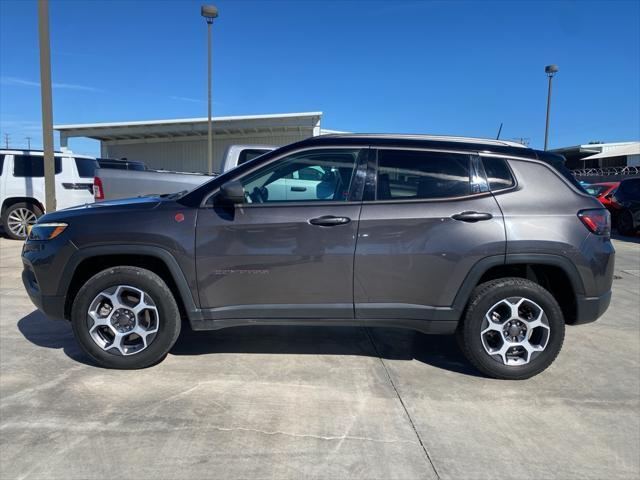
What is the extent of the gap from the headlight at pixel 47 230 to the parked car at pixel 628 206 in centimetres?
1507

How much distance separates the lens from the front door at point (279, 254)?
3.66 meters

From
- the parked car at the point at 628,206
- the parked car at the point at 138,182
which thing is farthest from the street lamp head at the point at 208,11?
the parked car at the point at 628,206

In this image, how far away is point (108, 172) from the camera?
316 inches

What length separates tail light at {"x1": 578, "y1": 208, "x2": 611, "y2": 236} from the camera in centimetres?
372

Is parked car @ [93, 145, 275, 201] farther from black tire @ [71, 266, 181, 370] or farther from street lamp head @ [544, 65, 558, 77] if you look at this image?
street lamp head @ [544, 65, 558, 77]

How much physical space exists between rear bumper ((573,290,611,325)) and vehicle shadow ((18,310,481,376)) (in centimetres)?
96

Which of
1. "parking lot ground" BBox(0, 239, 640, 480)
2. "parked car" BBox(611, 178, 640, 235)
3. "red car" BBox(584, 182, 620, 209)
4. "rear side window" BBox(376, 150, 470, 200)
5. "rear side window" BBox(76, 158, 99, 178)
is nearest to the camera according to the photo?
"parking lot ground" BBox(0, 239, 640, 480)

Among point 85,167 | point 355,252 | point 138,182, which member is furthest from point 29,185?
point 355,252

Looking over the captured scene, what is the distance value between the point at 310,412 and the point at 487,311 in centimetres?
159

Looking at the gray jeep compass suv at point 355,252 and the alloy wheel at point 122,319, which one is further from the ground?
the gray jeep compass suv at point 355,252

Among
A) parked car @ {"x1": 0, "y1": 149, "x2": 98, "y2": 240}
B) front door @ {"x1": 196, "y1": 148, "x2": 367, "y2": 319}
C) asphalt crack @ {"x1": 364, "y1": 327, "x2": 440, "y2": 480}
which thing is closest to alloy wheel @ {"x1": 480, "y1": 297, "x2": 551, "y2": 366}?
asphalt crack @ {"x1": 364, "y1": 327, "x2": 440, "y2": 480}

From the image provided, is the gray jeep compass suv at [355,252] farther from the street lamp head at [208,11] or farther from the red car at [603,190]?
the red car at [603,190]

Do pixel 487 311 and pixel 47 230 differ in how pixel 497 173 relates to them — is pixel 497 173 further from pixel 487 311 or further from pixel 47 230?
pixel 47 230

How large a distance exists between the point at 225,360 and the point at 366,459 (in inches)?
69.8
